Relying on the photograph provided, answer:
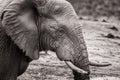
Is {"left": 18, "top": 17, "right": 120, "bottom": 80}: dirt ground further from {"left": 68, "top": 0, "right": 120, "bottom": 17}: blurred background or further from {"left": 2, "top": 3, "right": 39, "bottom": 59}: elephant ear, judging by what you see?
{"left": 68, "top": 0, "right": 120, "bottom": 17}: blurred background

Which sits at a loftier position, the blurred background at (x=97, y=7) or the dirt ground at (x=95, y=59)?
the dirt ground at (x=95, y=59)

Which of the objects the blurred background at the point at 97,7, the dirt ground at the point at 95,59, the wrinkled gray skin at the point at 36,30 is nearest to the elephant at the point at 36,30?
the wrinkled gray skin at the point at 36,30

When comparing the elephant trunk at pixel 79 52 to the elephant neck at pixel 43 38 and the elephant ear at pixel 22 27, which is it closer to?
the elephant neck at pixel 43 38

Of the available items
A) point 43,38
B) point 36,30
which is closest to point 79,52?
point 43,38

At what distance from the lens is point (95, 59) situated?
1066cm

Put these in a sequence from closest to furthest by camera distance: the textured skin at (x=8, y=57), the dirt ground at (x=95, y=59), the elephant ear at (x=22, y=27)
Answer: the elephant ear at (x=22, y=27)
the textured skin at (x=8, y=57)
the dirt ground at (x=95, y=59)

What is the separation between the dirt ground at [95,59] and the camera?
29.7ft

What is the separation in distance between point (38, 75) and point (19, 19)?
276cm

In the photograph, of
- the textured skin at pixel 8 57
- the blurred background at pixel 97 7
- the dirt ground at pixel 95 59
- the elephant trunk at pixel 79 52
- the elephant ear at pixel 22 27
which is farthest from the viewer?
the blurred background at pixel 97 7

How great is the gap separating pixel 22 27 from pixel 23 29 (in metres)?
0.03

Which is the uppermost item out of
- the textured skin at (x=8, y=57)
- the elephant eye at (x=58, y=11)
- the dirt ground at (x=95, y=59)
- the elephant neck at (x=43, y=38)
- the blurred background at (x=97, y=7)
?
the elephant eye at (x=58, y=11)

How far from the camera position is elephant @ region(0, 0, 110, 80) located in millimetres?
6148

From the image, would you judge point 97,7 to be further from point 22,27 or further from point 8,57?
point 22,27

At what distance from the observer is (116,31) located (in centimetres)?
1453
